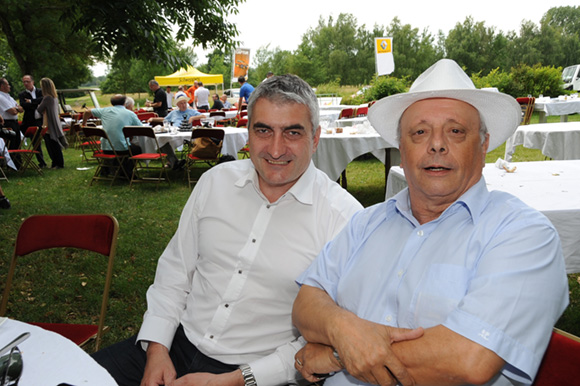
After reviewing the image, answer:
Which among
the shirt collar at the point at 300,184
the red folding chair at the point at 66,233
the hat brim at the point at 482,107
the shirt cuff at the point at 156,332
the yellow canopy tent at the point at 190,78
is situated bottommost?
the shirt cuff at the point at 156,332

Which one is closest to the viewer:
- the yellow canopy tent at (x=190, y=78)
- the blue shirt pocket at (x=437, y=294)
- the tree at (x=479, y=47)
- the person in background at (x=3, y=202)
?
the blue shirt pocket at (x=437, y=294)

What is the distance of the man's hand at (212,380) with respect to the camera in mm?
1736

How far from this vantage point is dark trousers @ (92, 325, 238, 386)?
1913 mm

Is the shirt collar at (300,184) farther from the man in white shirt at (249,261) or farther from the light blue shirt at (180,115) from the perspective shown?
the light blue shirt at (180,115)

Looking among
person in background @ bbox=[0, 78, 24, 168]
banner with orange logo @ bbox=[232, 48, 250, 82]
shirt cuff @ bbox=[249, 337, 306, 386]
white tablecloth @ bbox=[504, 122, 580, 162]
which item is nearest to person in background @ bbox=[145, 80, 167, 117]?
person in background @ bbox=[0, 78, 24, 168]

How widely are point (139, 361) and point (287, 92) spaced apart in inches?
55.8

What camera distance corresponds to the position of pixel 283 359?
1807 millimetres

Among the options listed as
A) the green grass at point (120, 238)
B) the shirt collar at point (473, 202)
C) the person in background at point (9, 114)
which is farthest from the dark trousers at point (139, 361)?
the person in background at point (9, 114)

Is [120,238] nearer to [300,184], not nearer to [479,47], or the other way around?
[300,184]

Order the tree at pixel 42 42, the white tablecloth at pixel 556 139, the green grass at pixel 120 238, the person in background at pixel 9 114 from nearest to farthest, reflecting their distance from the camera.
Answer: the green grass at pixel 120 238, the white tablecloth at pixel 556 139, the person in background at pixel 9 114, the tree at pixel 42 42

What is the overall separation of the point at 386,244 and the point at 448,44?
199 ft

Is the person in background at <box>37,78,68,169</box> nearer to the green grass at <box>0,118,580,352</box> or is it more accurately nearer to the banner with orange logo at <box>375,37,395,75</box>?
the green grass at <box>0,118,580,352</box>

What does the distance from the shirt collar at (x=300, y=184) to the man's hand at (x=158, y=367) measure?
0.83 m

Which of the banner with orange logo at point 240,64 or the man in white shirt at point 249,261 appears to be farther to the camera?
the banner with orange logo at point 240,64
